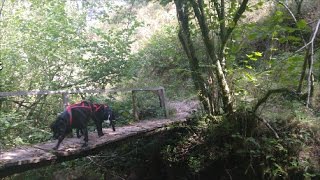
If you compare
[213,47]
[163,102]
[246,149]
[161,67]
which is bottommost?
[246,149]

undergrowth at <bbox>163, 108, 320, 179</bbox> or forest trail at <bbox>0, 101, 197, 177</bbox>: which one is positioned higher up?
forest trail at <bbox>0, 101, 197, 177</bbox>

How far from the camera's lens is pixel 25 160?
15.6 ft

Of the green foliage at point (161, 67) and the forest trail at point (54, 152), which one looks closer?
the forest trail at point (54, 152)

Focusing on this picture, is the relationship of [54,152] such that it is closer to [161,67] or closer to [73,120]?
[73,120]

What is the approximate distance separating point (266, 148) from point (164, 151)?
2614mm

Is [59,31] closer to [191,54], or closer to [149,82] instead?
[191,54]

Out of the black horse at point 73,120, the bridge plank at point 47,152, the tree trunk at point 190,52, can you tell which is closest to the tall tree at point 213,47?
the tree trunk at point 190,52

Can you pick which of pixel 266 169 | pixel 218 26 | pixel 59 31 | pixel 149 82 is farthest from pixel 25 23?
pixel 266 169

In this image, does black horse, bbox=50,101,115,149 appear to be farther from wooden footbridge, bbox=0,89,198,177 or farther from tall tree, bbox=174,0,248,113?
tall tree, bbox=174,0,248,113

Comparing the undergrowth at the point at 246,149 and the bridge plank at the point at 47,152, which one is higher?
the bridge plank at the point at 47,152

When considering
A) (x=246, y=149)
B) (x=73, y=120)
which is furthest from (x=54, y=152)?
(x=246, y=149)

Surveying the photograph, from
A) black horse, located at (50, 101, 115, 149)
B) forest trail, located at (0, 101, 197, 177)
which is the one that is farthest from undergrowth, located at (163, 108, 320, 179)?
black horse, located at (50, 101, 115, 149)

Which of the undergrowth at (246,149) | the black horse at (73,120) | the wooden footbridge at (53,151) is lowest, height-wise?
the undergrowth at (246,149)

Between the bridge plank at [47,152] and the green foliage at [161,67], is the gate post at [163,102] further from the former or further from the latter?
the green foliage at [161,67]
